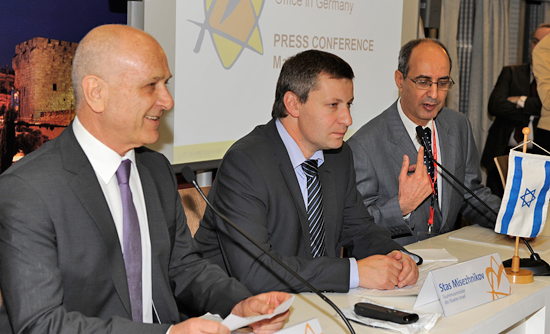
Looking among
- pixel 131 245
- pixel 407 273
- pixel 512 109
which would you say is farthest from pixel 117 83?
pixel 512 109

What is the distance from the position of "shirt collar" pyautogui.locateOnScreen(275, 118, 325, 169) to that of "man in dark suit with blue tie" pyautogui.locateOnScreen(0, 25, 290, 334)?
Result: 58cm

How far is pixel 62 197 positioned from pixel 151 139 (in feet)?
0.93

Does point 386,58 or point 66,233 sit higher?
point 386,58

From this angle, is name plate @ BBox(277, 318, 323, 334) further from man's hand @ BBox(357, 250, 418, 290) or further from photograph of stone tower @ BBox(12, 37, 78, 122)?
photograph of stone tower @ BBox(12, 37, 78, 122)

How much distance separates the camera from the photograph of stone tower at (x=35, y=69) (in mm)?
2486

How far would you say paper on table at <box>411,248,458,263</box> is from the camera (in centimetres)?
208

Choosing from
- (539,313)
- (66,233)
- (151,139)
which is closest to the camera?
(66,233)

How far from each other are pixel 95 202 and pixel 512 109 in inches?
167

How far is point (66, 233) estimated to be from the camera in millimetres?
1354

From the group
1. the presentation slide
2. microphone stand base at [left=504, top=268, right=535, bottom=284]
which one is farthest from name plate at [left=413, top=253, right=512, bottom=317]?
the presentation slide

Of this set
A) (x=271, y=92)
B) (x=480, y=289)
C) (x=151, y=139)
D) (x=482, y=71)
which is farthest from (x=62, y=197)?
(x=482, y=71)

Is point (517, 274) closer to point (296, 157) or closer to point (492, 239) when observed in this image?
point (492, 239)

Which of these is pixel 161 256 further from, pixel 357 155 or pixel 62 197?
pixel 357 155

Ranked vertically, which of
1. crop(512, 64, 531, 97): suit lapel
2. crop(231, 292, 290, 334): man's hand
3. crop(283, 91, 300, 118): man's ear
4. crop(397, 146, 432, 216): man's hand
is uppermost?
crop(512, 64, 531, 97): suit lapel
